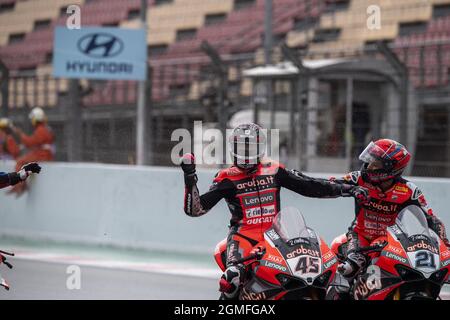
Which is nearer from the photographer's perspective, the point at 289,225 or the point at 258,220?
the point at 289,225

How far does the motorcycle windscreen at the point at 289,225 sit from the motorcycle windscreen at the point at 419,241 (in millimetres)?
691

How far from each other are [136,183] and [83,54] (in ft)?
13.8

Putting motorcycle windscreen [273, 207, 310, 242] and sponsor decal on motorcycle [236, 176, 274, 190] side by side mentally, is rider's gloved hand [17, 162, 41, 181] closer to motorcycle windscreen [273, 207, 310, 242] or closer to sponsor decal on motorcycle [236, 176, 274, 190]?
sponsor decal on motorcycle [236, 176, 274, 190]

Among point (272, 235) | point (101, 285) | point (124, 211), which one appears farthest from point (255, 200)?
point (124, 211)

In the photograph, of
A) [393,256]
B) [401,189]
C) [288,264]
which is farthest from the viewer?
[401,189]

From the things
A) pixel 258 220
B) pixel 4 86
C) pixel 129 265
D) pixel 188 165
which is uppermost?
pixel 4 86

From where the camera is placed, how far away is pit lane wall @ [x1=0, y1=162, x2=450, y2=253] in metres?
11.7

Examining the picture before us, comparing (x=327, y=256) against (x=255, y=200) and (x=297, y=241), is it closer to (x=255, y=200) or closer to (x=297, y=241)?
(x=297, y=241)

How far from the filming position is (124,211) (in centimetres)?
1311

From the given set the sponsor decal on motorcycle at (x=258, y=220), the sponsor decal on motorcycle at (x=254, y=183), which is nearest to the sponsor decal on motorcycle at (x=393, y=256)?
the sponsor decal on motorcycle at (x=258, y=220)

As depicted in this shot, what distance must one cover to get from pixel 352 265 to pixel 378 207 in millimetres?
545

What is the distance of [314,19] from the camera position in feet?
71.2

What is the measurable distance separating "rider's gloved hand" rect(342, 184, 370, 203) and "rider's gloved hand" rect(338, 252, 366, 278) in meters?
0.41

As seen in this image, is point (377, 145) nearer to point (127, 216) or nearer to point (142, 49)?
point (127, 216)
